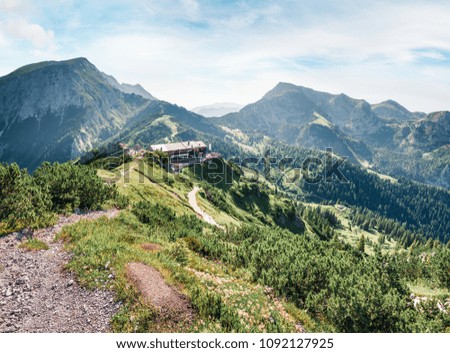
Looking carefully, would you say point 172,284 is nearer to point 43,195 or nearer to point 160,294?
point 160,294

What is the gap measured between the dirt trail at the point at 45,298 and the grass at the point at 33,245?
1.86 ft

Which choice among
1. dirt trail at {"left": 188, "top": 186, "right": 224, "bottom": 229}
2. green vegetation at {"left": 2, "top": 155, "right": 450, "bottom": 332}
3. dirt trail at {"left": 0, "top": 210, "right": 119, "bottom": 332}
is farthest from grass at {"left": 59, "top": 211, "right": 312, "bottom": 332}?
dirt trail at {"left": 188, "top": 186, "right": 224, "bottom": 229}

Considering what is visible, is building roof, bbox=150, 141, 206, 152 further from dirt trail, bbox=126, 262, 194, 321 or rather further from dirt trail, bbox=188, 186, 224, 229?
dirt trail, bbox=126, 262, 194, 321

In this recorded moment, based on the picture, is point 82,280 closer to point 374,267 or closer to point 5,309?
point 5,309

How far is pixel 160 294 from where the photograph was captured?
763 inches

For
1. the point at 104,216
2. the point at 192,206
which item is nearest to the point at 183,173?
the point at 192,206

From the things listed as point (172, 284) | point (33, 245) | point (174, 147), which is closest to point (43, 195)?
point (33, 245)

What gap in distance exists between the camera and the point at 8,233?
28.1 metres

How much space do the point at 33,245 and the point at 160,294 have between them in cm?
1536

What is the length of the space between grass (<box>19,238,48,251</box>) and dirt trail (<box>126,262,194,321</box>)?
10.3 metres

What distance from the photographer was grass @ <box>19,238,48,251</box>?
26.1 meters

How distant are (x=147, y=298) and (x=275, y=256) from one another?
1941cm
